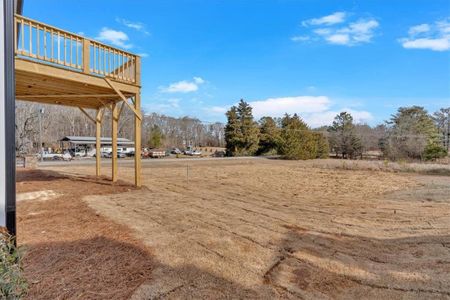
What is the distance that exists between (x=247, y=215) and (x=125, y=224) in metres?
2.11

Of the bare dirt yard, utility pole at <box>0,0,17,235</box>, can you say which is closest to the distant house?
the bare dirt yard

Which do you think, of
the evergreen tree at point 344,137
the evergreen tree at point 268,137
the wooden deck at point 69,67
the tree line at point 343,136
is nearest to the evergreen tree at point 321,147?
the tree line at point 343,136

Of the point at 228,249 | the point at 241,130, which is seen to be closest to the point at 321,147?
the point at 241,130

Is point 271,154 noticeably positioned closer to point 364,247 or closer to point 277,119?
point 277,119

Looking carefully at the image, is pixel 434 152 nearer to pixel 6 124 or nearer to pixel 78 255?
pixel 78 255

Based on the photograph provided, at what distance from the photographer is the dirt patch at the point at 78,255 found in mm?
2443

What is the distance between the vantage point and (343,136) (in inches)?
1426

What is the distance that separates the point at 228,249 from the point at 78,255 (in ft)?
5.46

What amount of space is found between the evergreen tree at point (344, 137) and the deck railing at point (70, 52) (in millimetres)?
33278

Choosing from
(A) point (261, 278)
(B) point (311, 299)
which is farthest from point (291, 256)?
(B) point (311, 299)

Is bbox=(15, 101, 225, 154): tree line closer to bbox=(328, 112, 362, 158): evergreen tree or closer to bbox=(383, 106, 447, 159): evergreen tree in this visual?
bbox=(328, 112, 362, 158): evergreen tree

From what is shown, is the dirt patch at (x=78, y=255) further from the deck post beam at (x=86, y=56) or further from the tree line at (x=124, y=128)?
the tree line at (x=124, y=128)

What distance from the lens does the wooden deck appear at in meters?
5.47

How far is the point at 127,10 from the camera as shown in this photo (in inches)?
413
